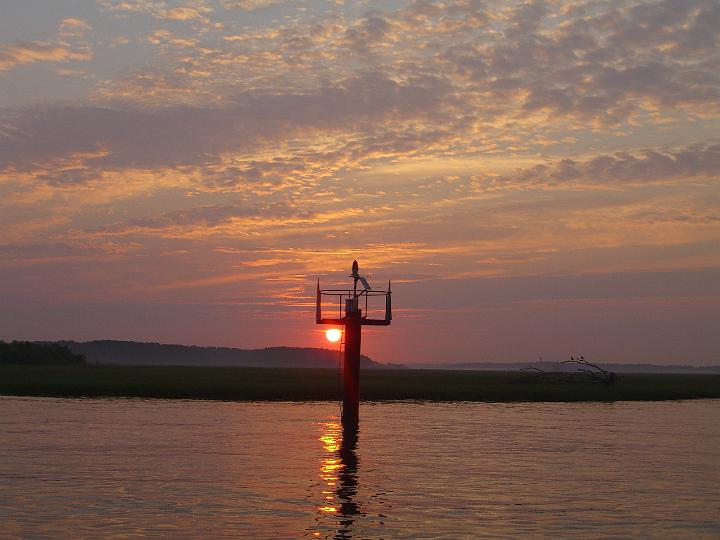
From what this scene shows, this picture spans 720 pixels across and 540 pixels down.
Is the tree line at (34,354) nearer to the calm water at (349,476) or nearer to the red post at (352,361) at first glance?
the calm water at (349,476)

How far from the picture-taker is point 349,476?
30375 millimetres

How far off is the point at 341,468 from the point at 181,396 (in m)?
40.5

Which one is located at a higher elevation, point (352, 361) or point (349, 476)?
point (352, 361)

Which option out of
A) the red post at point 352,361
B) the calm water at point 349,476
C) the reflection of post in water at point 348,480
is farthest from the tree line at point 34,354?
the reflection of post in water at point 348,480

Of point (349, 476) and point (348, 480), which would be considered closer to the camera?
point (348, 480)

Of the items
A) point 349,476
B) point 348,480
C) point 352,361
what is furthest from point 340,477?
point 352,361

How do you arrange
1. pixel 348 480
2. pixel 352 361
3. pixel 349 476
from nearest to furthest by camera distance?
pixel 348 480 < pixel 349 476 < pixel 352 361

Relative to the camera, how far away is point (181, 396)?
Result: 70.4 meters

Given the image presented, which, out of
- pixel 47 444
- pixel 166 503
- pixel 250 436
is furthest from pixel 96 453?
pixel 166 503

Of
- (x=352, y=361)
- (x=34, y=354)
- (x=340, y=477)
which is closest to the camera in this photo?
(x=340, y=477)

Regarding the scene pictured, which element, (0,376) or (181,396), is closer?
(181,396)

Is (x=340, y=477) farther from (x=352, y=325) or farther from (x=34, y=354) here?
(x=34, y=354)

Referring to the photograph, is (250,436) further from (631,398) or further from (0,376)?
(0,376)

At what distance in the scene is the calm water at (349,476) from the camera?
2222 centimetres
